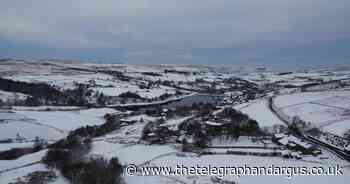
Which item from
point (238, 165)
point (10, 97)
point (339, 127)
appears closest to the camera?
point (238, 165)

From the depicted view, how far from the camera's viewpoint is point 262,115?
147 feet

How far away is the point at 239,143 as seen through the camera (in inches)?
1166

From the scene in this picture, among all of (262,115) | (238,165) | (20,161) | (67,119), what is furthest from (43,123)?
(262,115)

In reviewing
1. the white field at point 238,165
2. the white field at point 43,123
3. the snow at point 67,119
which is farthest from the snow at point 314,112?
the white field at point 43,123

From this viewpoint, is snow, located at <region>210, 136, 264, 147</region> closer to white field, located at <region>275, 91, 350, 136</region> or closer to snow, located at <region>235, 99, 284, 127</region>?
snow, located at <region>235, 99, 284, 127</region>

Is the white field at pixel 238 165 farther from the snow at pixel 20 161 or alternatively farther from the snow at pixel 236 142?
the snow at pixel 20 161

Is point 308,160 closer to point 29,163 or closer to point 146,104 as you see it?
point 29,163

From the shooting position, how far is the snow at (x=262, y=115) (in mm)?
39188

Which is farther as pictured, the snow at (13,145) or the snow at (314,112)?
the snow at (314,112)

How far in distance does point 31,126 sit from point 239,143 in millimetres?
24360

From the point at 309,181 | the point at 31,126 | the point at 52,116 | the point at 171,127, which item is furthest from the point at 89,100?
the point at 309,181

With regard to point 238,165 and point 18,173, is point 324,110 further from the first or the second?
point 18,173

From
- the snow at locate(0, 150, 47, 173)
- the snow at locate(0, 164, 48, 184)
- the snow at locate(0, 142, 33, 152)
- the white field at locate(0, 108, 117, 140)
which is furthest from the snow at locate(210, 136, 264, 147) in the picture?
the white field at locate(0, 108, 117, 140)

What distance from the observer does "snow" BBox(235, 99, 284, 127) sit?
129ft
